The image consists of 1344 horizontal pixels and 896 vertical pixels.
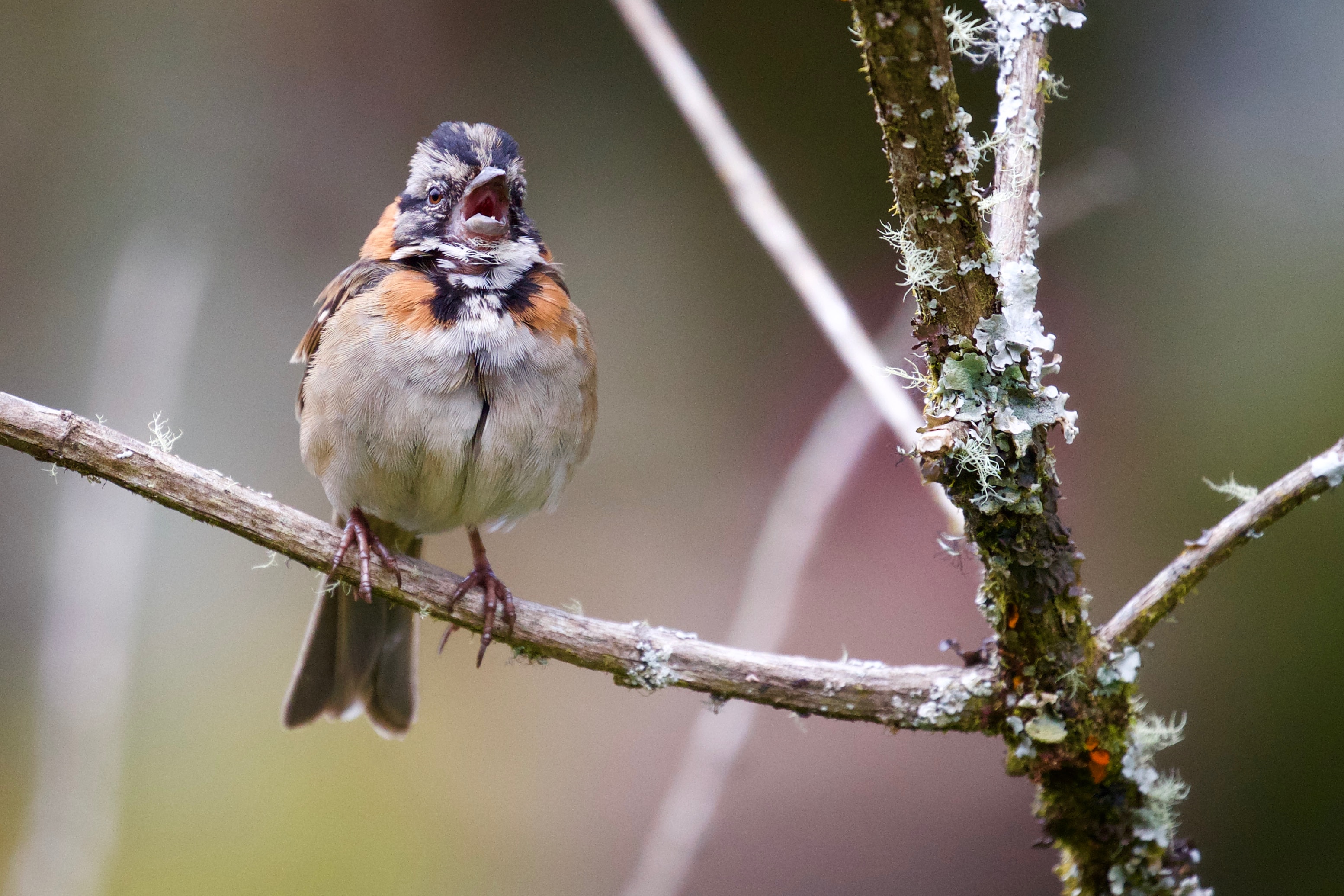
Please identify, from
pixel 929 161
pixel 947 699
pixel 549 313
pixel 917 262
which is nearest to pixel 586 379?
pixel 549 313

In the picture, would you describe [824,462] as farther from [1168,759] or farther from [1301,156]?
[1301,156]

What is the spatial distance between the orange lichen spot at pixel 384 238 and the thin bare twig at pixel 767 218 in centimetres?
90

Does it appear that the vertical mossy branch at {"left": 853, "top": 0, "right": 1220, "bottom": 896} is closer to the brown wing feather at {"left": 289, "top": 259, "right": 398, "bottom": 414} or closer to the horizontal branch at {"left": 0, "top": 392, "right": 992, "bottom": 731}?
the horizontal branch at {"left": 0, "top": 392, "right": 992, "bottom": 731}

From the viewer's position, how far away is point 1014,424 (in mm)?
1761

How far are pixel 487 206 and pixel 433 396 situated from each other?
0.67m

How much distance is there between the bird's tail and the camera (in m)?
3.13

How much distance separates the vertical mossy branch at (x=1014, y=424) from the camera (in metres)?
1.52

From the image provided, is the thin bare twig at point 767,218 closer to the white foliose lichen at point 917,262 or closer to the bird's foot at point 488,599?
the white foliose lichen at point 917,262

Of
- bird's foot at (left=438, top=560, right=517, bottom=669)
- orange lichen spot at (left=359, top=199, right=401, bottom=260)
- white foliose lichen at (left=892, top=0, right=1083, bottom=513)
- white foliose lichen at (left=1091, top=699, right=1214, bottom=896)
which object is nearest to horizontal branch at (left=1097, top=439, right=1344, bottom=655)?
white foliose lichen at (left=1091, top=699, right=1214, bottom=896)

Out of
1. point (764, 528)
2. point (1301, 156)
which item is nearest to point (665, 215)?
point (764, 528)

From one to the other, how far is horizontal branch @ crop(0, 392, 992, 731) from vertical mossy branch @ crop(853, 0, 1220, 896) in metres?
0.14

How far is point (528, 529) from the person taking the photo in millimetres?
4934

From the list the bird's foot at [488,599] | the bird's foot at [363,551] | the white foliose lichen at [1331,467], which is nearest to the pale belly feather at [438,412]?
the bird's foot at [363,551]

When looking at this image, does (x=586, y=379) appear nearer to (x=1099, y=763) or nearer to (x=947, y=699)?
(x=947, y=699)
